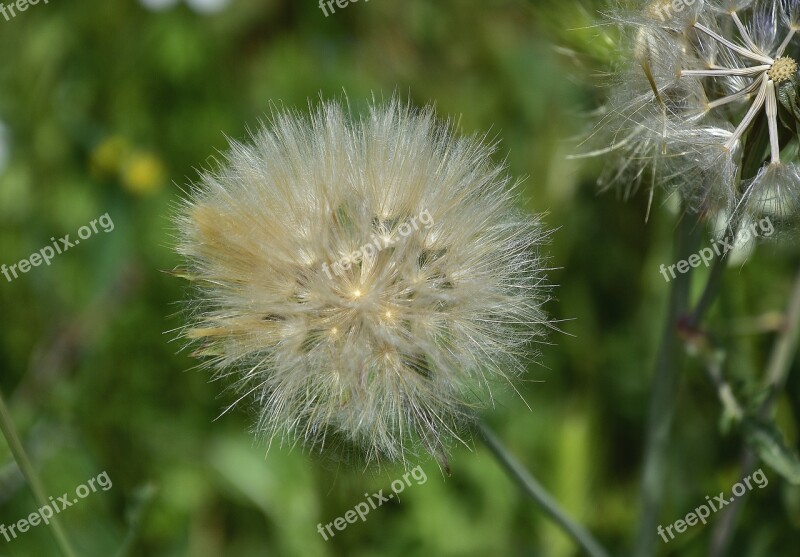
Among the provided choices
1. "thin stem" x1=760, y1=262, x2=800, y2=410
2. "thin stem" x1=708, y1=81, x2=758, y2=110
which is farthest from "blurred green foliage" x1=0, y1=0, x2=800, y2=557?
"thin stem" x1=708, y1=81, x2=758, y2=110

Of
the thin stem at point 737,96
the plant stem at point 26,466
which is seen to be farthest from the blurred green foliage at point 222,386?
the plant stem at point 26,466

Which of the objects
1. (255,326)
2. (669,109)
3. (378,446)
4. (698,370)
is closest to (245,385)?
(255,326)

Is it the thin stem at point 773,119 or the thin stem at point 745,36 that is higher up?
the thin stem at point 745,36

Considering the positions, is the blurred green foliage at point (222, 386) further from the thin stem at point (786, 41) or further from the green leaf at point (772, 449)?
the green leaf at point (772, 449)

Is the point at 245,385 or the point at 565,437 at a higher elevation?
the point at 245,385

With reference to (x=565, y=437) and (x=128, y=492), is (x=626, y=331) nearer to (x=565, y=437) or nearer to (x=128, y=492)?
(x=565, y=437)

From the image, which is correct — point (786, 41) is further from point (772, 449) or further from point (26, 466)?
point (26, 466)
